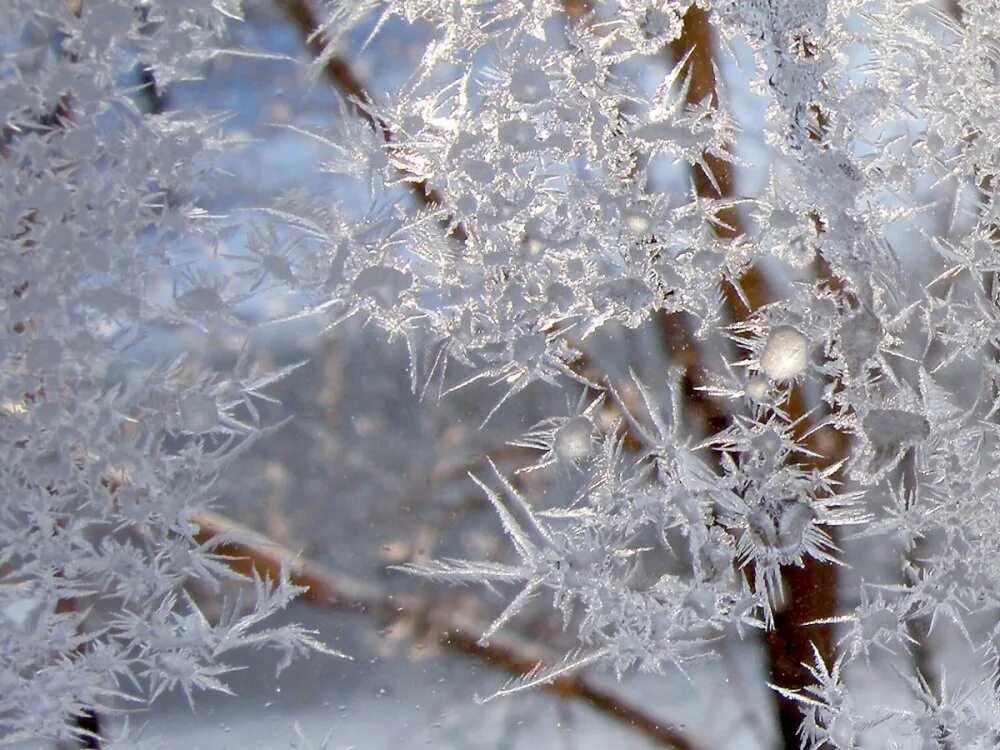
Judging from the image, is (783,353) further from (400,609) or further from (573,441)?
(400,609)

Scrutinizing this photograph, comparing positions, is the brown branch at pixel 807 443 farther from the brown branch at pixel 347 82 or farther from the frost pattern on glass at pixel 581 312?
the brown branch at pixel 347 82

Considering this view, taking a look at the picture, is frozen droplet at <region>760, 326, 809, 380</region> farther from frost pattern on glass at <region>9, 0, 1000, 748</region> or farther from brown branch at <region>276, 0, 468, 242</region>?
brown branch at <region>276, 0, 468, 242</region>

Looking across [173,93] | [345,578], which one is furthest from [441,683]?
[173,93]

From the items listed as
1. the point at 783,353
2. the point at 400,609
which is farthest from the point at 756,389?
the point at 400,609

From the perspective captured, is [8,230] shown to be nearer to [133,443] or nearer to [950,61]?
[133,443]

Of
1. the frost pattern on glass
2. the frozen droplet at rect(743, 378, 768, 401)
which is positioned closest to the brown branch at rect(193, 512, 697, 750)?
the frost pattern on glass

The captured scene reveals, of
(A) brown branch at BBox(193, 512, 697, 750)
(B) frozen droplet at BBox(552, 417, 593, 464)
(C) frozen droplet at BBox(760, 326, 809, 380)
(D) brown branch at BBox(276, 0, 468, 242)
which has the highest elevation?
(D) brown branch at BBox(276, 0, 468, 242)
